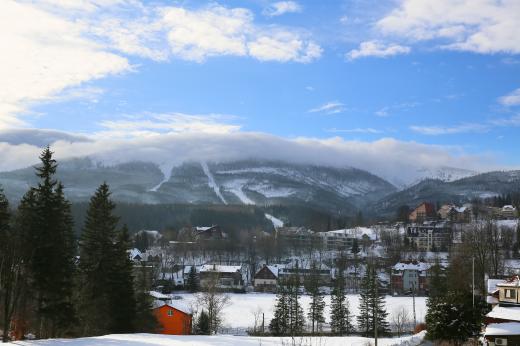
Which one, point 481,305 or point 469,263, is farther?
point 469,263

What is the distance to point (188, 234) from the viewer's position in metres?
167

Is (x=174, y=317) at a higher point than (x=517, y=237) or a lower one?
lower

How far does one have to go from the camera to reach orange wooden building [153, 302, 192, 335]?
50.8 metres

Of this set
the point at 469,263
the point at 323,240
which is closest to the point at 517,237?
the point at 323,240

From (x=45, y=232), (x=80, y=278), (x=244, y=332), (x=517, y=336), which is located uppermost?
(x=45, y=232)

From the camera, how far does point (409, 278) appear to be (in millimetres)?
104000

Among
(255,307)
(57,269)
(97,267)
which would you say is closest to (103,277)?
(97,267)

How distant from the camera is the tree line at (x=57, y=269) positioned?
1053 inches

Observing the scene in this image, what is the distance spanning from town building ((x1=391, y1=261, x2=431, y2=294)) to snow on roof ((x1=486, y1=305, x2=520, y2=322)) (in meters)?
64.6

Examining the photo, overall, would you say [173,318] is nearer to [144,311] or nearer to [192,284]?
[144,311]

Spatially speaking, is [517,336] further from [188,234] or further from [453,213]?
[453,213]

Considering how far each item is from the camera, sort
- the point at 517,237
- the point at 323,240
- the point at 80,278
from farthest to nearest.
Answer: the point at 323,240, the point at 517,237, the point at 80,278

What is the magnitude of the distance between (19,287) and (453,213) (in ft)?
554

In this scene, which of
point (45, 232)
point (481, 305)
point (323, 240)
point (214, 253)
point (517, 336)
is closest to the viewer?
point (45, 232)
